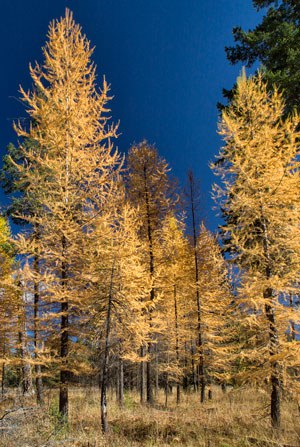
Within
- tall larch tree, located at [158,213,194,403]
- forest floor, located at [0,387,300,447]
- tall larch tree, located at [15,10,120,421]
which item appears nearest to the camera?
forest floor, located at [0,387,300,447]

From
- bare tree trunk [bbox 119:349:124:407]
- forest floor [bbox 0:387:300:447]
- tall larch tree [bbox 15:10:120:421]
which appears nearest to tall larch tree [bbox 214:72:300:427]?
forest floor [bbox 0:387:300:447]

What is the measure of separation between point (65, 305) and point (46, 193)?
11.5 ft

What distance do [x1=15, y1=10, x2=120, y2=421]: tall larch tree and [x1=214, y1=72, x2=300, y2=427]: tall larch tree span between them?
4178 millimetres

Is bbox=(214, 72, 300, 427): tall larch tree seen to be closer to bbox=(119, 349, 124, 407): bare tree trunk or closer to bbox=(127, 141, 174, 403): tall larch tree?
bbox=(127, 141, 174, 403): tall larch tree

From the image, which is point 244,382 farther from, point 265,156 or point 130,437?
point 265,156

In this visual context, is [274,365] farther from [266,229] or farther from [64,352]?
[64,352]

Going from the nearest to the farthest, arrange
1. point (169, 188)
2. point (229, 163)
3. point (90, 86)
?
point (229, 163) → point (90, 86) → point (169, 188)

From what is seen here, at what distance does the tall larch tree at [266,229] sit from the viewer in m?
7.15

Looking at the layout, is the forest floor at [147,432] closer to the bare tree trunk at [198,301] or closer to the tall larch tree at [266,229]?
the tall larch tree at [266,229]

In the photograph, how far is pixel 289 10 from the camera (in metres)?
11.5

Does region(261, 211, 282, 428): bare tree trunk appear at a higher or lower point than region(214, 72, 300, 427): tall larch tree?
lower

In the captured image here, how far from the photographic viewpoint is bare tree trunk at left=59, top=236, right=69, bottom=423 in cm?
791

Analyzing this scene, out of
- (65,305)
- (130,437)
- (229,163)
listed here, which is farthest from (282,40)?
(130,437)

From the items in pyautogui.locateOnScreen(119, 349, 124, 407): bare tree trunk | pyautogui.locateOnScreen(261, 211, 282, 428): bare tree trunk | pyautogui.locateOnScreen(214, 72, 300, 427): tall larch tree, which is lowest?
pyautogui.locateOnScreen(119, 349, 124, 407): bare tree trunk
